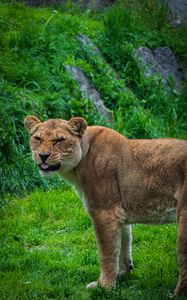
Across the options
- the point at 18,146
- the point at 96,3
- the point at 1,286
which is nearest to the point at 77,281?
the point at 1,286

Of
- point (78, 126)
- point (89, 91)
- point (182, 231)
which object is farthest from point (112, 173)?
point (89, 91)

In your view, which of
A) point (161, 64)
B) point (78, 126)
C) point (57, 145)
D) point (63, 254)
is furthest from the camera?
point (161, 64)

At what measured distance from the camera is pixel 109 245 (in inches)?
282

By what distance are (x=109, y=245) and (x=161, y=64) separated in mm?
8855

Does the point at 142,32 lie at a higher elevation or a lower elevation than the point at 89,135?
lower

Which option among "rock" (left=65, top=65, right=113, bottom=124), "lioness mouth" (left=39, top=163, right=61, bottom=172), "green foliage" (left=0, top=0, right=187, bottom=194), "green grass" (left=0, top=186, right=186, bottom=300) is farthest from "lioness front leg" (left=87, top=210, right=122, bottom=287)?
"rock" (left=65, top=65, right=113, bottom=124)

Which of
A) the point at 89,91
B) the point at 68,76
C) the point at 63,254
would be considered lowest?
the point at 89,91

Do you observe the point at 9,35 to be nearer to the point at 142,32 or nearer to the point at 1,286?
the point at 142,32

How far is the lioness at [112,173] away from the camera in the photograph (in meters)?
6.98

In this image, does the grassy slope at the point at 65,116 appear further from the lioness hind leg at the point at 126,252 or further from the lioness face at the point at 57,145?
the lioness face at the point at 57,145

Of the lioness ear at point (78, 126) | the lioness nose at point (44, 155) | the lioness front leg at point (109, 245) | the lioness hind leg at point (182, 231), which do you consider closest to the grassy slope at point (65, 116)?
the lioness front leg at point (109, 245)

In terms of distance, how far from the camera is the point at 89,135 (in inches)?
300

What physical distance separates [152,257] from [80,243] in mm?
1099

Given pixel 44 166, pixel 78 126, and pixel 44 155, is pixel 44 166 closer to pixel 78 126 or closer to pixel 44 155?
pixel 44 155
